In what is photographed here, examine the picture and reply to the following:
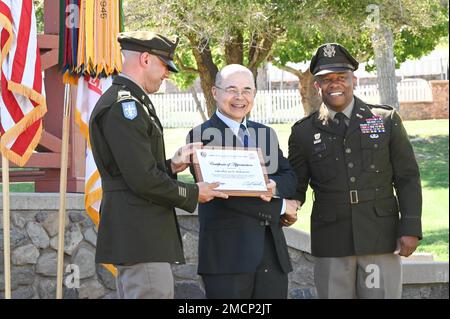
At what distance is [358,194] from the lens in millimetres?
6082

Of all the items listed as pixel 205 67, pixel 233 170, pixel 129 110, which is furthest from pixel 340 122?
pixel 205 67

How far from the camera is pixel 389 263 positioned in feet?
19.9

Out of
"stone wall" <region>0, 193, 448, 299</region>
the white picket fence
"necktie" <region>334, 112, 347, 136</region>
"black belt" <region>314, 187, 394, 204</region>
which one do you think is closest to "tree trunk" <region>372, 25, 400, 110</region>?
"stone wall" <region>0, 193, 448, 299</region>

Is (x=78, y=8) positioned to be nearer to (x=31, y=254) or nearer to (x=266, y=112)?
(x=31, y=254)

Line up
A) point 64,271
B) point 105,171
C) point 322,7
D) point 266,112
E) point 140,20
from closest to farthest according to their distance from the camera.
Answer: point 105,171, point 64,271, point 322,7, point 140,20, point 266,112

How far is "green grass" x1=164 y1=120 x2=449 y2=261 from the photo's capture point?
1244 cm

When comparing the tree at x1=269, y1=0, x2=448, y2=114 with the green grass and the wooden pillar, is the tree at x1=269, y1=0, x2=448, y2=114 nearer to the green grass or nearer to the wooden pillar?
the green grass

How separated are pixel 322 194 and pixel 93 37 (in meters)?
2.11

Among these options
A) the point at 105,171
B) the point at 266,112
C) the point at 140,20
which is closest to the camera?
the point at 105,171

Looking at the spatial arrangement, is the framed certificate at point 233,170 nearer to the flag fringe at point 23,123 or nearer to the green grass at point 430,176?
the flag fringe at point 23,123

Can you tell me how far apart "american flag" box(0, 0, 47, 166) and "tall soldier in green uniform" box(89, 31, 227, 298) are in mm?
1454

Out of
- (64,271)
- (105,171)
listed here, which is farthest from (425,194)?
(105,171)

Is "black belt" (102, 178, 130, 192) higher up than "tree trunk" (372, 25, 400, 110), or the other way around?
Answer: "tree trunk" (372, 25, 400, 110)

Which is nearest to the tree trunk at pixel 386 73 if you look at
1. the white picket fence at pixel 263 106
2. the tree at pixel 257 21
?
the tree at pixel 257 21
